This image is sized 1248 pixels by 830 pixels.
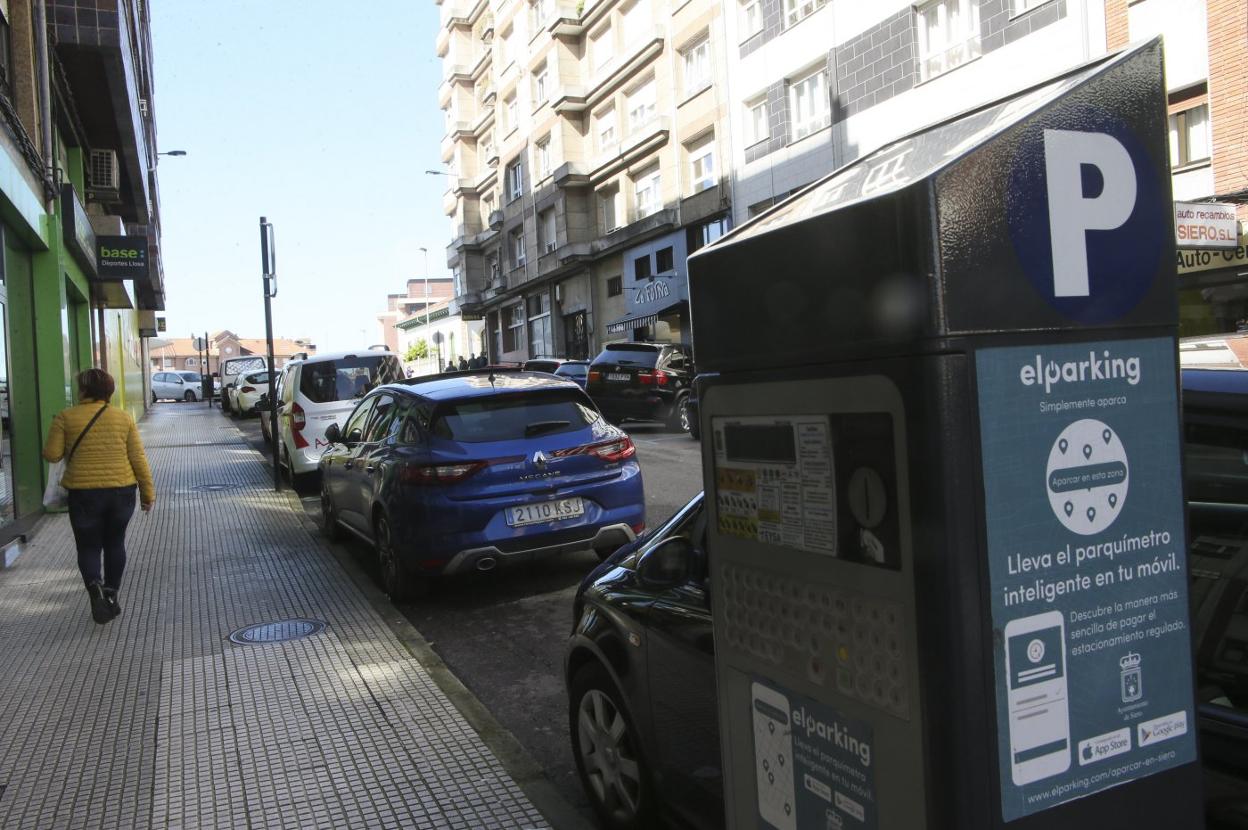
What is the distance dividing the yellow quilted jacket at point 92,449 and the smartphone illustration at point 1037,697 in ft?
20.0

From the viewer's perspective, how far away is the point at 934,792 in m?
1.52

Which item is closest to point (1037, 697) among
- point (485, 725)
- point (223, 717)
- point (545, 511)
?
point (485, 725)

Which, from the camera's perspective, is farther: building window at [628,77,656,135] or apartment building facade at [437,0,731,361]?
building window at [628,77,656,135]

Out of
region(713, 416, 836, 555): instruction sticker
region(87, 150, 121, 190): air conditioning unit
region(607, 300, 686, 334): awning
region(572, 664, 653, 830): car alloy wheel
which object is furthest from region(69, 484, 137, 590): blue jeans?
region(607, 300, 686, 334): awning

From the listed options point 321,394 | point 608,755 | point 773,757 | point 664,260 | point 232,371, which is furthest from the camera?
point 232,371

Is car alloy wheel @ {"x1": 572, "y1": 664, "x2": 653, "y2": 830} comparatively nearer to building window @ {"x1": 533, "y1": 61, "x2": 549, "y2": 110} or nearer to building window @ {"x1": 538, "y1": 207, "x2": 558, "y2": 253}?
building window @ {"x1": 538, "y1": 207, "x2": 558, "y2": 253}

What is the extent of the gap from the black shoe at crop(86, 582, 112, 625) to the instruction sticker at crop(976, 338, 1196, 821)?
6.37 metres

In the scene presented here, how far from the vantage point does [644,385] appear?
19.7 meters

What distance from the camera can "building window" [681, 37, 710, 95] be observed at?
28078 mm

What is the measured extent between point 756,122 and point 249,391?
1632cm

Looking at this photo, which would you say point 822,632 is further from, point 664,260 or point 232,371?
point 232,371

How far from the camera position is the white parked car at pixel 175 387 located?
54531 mm

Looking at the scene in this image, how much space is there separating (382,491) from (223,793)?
352cm

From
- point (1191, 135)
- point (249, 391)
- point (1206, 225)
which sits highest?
point (1191, 135)
